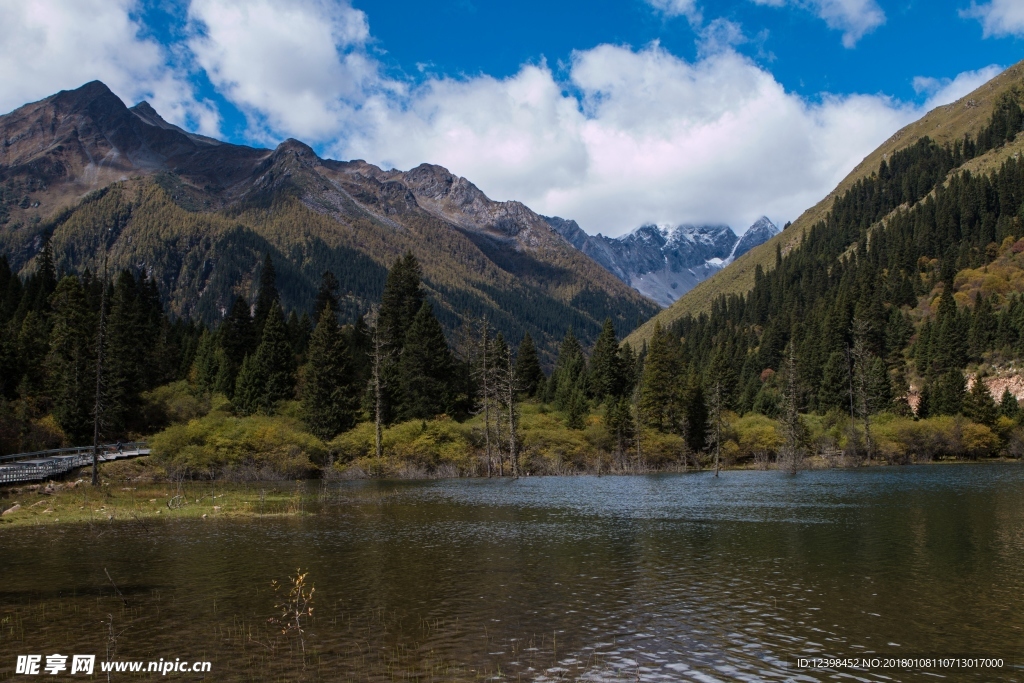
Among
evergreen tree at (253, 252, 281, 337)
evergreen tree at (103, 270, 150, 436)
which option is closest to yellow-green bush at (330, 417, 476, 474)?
evergreen tree at (103, 270, 150, 436)

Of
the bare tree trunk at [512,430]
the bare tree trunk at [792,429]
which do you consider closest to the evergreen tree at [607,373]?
the bare tree trunk at [512,430]

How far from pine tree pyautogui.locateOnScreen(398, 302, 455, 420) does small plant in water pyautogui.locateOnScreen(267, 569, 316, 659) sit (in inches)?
2634

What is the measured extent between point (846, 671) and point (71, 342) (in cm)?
8790

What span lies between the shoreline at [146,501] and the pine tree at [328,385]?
60.2 ft

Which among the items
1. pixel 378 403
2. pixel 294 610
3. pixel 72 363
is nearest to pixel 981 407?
pixel 378 403

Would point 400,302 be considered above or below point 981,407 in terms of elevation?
above

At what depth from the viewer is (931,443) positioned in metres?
104

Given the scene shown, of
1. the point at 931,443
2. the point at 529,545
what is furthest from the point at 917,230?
the point at 529,545

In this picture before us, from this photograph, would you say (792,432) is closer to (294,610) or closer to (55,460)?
(55,460)

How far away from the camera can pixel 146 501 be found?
49.0 metres

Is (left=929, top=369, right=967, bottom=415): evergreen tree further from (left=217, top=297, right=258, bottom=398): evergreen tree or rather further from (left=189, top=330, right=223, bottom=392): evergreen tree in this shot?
(left=189, top=330, right=223, bottom=392): evergreen tree

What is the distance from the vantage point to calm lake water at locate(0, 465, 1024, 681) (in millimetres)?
17672

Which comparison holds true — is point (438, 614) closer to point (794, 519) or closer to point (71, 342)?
point (794, 519)

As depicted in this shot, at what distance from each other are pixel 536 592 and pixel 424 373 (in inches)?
2783
